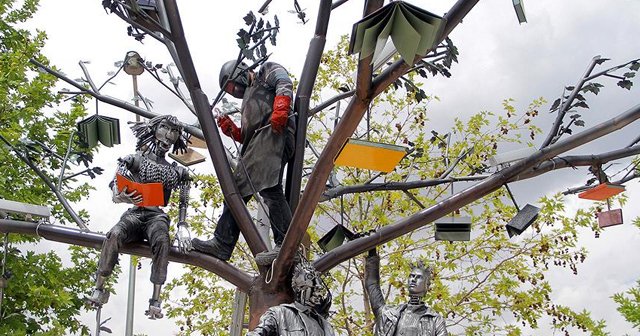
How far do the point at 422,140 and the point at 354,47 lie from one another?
8.36 metres

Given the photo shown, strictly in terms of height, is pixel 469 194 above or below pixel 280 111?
below

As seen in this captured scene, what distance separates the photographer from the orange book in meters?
6.16

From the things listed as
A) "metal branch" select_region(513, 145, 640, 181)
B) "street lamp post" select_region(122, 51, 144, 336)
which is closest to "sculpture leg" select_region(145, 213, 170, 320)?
"street lamp post" select_region(122, 51, 144, 336)

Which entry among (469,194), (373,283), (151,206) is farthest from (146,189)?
(469,194)

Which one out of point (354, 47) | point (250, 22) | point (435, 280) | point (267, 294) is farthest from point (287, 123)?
point (435, 280)

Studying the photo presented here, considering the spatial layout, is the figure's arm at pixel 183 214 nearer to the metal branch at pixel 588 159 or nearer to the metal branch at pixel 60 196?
the metal branch at pixel 60 196

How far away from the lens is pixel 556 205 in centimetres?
1205

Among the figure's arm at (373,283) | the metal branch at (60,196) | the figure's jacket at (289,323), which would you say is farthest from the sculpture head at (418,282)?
the metal branch at (60,196)

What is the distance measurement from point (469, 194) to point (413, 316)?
53.0 inches

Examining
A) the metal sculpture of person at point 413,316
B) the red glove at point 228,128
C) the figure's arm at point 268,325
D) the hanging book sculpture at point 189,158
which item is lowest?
the figure's arm at point 268,325

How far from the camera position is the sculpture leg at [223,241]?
260 inches

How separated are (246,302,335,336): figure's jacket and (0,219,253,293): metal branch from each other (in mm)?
1470

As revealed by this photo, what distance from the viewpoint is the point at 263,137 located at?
6.56 meters

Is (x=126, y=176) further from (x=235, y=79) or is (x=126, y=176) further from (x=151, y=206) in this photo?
(x=235, y=79)
